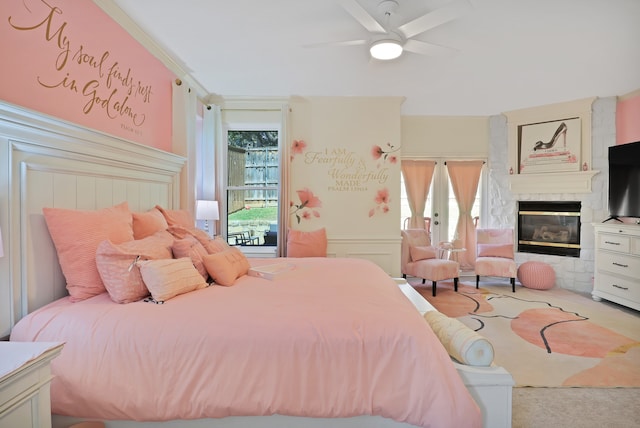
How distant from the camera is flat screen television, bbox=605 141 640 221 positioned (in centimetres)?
373

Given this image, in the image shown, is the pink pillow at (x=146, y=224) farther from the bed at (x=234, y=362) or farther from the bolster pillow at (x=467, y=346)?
the bolster pillow at (x=467, y=346)

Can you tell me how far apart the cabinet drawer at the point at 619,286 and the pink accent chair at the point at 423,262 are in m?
1.61

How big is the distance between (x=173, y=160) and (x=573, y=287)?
533 cm

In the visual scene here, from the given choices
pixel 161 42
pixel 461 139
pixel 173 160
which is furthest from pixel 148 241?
pixel 461 139

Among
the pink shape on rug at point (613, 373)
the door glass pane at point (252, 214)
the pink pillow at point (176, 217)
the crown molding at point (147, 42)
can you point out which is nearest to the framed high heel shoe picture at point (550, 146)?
the pink shape on rug at point (613, 373)

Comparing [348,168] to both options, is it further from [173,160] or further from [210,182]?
[173,160]

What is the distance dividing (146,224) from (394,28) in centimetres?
220

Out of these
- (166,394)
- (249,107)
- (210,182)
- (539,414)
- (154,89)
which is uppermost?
(249,107)

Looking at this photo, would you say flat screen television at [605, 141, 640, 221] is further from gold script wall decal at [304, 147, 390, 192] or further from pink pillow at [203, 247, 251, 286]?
Answer: pink pillow at [203, 247, 251, 286]

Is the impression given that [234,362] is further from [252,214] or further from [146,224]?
[252,214]

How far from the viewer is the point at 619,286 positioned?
146 inches

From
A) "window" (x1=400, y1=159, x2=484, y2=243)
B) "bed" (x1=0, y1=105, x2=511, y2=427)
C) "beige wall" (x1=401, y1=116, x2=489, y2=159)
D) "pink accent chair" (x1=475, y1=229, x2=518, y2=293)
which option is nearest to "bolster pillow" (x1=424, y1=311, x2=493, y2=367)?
"bed" (x1=0, y1=105, x2=511, y2=427)

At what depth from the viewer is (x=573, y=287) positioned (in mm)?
4535

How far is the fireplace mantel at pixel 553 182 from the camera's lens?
14.6 ft
